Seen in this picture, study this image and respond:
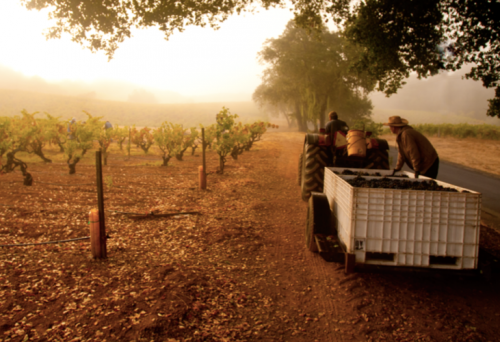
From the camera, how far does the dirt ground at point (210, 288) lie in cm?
301

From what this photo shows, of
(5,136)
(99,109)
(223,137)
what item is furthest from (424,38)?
(99,109)

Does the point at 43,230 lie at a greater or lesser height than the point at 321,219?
lesser

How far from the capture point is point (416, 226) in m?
3.37

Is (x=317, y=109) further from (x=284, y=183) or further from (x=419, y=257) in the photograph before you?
(x=419, y=257)

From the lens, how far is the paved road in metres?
8.82

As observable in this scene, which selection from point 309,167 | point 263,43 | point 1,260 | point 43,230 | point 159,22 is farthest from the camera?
point 263,43

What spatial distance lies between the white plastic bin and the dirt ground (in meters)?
0.26

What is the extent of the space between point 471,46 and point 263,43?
33.2 metres

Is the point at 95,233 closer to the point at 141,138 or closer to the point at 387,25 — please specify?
the point at 387,25

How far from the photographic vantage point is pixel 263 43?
38969 mm

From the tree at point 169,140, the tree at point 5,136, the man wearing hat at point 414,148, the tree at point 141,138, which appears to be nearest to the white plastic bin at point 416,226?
the man wearing hat at point 414,148

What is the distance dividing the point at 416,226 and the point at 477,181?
10510 millimetres

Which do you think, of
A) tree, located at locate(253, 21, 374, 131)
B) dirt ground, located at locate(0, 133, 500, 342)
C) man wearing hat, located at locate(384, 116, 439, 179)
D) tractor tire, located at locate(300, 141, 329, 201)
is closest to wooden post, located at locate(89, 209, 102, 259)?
A: dirt ground, located at locate(0, 133, 500, 342)

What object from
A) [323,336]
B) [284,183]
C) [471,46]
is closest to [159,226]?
[323,336]
